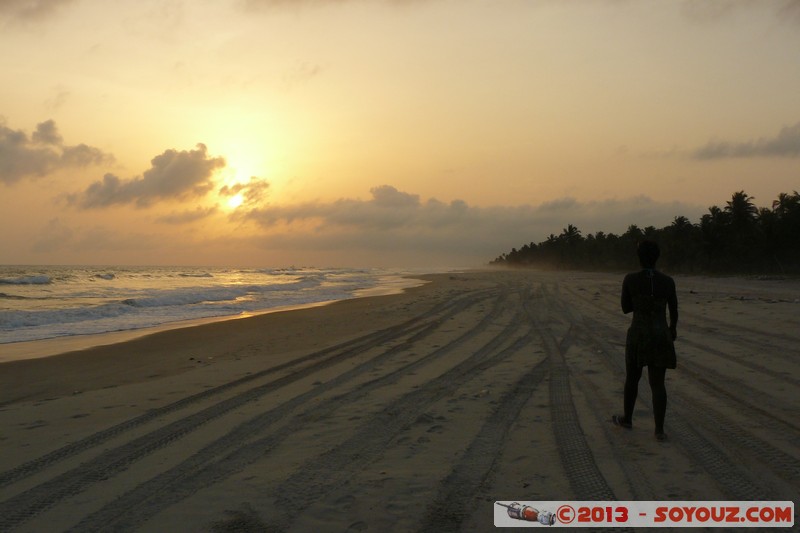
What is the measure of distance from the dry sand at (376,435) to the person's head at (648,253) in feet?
5.33

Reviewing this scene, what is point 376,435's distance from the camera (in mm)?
5719

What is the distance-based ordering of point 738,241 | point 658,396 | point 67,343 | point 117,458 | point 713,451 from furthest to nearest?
point 738,241 → point 67,343 → point 658,396 → point 117,458 → point 713,451

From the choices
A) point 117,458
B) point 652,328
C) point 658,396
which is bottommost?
point 117,458

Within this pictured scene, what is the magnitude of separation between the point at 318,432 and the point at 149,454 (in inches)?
61.6

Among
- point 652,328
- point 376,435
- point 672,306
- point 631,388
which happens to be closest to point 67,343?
point 376,435

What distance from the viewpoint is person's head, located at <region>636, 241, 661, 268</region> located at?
221 inches

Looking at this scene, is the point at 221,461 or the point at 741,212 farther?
the point at 741,212

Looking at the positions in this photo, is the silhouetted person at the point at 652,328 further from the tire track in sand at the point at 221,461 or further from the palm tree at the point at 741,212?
the palm tree at the point at 741,212

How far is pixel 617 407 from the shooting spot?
21.7ft

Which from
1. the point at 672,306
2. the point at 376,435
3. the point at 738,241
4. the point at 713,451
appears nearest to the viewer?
the point at 713,451

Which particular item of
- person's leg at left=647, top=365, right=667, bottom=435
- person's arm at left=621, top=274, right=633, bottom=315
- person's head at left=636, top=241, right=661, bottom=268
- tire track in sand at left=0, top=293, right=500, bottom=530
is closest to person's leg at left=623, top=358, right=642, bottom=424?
person's leg at left=647, top=365, right=667, bottom=435

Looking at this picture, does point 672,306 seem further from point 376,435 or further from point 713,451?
point 376,435

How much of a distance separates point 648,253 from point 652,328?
0.72 metres

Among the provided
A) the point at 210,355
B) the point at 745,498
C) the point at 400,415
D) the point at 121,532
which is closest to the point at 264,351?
the point at 210,355
